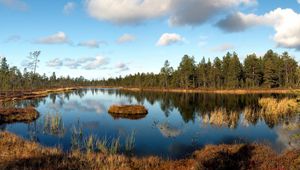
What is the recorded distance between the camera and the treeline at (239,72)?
124444 millimetres

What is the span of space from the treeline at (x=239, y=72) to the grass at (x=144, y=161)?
107 meters

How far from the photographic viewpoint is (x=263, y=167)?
53.7ft

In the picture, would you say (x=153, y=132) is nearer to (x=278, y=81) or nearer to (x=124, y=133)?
(x=124, y=133)

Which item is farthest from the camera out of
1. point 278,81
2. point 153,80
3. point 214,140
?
point 153,80

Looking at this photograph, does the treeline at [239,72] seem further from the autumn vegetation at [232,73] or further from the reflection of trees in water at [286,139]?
the reflection of trees in water at [286,139]

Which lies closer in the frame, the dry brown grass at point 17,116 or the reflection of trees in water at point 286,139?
the reflection of trees in water at point 286,139

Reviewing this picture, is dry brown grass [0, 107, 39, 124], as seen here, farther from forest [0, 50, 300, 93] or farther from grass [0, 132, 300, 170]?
forest [0, 50, 300, 93]

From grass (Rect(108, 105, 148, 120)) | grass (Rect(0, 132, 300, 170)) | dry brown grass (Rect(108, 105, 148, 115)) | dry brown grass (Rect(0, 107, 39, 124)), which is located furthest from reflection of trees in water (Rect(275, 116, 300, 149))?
dry brown grass (Rect(0, 107, 39, 124))

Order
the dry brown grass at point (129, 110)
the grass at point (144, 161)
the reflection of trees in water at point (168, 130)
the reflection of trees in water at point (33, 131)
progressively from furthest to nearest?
the dry brown grass at point (129, 110), the reflection of trees in water at point (168, 130), the reflection of trees in water at point (33, 131), the grass at point (144, 161)

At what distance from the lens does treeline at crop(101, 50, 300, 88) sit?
12444 cm

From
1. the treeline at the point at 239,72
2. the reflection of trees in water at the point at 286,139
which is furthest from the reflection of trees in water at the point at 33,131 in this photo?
the treeline at the point at 239,72

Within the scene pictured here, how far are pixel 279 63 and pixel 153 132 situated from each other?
354 feet

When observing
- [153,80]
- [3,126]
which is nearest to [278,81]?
[153,80]

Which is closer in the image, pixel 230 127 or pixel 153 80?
pixel 230 127
